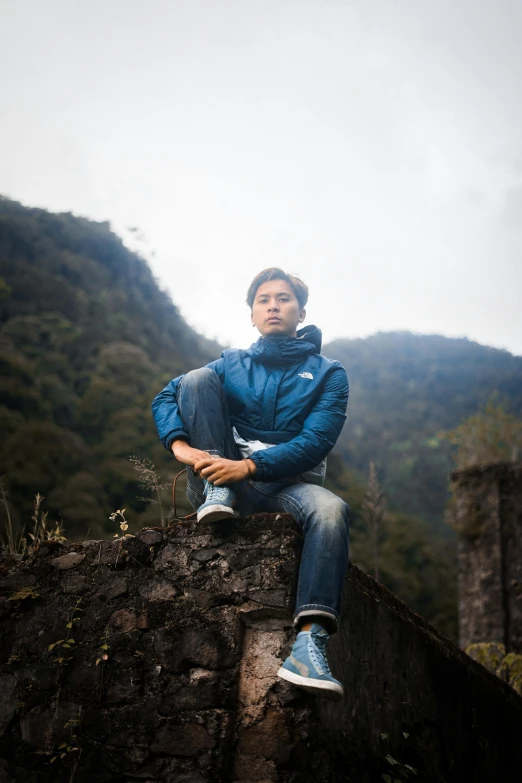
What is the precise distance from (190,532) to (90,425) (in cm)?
1637

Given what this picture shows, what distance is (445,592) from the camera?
828 inches

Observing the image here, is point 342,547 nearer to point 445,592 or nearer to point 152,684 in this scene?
point 152,684

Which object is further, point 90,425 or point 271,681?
point 90,425

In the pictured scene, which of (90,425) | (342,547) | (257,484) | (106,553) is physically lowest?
(106,553)

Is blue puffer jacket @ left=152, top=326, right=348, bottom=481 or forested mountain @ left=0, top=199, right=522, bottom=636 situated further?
forested mountain @ left=0, top=199, right=522, bottom=636

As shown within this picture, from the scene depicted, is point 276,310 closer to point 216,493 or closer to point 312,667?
point 216,493

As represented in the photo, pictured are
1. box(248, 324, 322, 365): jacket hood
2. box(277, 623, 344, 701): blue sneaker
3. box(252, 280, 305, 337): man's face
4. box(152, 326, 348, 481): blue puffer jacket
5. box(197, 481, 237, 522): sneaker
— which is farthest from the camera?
box(252, 280, 305, 337): man's face

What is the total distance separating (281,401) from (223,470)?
0.55 meters

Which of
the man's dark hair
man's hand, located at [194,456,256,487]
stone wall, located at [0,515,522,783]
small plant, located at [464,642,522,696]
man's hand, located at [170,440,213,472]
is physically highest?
the man's dark hair

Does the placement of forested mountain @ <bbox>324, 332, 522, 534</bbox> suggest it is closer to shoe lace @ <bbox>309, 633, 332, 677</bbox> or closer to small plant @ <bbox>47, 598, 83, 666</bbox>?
small plant @ <bbox>47, 598, 83, 666</bbox>

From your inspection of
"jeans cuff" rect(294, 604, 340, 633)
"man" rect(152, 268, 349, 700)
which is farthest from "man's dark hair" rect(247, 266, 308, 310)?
"jeans cuff" rect(294, 604, 340, 633)

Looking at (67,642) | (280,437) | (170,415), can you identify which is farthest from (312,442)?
(67,642)

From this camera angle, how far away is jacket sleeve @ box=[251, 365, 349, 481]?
259cm

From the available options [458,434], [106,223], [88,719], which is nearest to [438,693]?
[88,719]
